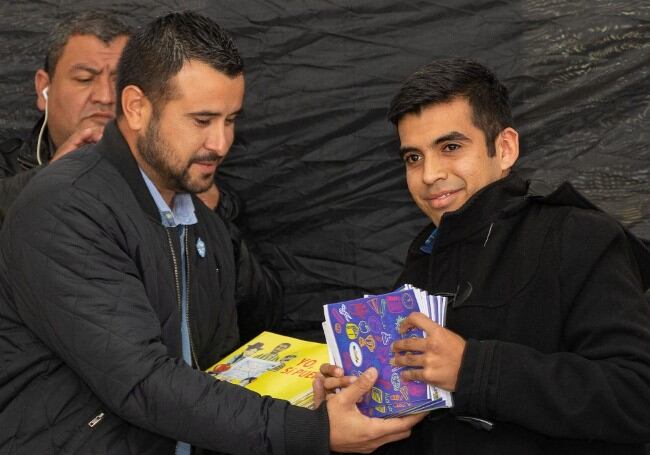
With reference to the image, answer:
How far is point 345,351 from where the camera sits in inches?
76.7

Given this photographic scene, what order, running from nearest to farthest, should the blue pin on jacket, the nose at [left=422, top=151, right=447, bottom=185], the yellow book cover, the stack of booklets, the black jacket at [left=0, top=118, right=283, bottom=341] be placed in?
the stack of booklets
the nose at [left=422, top=151, right=447, bottom=185]
the yellow book cover
the blue pin on jacket
the black jacket at [left=0, top=118, right=283, bottom=341]

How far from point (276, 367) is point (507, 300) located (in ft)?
2.10

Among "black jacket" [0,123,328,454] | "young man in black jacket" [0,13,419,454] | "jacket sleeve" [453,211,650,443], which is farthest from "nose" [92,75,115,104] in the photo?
"jacket sleeve" [453,211,650,443]

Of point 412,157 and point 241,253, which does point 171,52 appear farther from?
point 241,253

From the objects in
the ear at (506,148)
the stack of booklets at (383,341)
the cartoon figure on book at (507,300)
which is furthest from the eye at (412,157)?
the stack of booklets at (383,341)

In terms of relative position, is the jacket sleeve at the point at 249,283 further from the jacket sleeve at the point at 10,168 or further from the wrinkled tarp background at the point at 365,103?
the jacket sleeve at the point at 10,168

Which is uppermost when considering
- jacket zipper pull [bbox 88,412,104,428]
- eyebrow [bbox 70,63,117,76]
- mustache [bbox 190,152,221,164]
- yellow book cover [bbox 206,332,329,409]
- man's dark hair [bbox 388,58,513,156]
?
eyebrow [bbox 70,63,117,76]

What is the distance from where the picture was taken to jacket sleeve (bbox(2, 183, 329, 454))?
6.23ft

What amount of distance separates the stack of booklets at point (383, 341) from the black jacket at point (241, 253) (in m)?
0.79

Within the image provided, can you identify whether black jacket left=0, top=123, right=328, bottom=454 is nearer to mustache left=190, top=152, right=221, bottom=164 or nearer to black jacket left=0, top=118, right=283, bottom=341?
mustache left=190, top=152, right=221, bottom=164

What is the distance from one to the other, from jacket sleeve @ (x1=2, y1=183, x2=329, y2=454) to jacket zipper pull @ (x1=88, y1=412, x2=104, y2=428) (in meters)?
0.04

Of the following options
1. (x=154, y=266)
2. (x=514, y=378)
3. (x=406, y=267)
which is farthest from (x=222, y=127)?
(x=514, y=378)

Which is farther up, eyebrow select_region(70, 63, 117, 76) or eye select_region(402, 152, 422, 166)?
eyebrow select_region(70, 63, 117, 76)

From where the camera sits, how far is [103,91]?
2.90 metres
